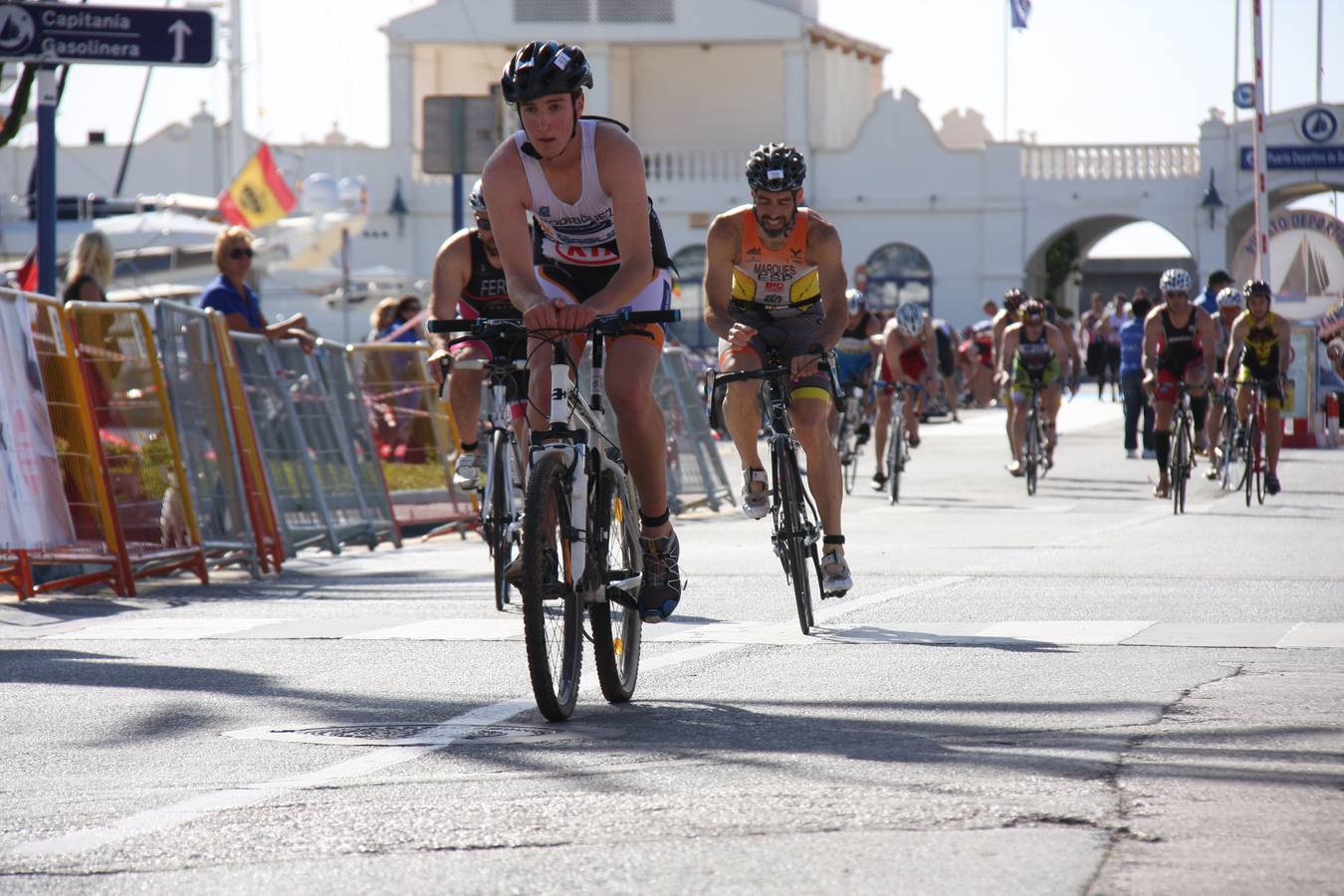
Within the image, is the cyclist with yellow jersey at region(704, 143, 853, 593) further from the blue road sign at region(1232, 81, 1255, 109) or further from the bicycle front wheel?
the blue road sign at region(1232, 81, 1255, 109)

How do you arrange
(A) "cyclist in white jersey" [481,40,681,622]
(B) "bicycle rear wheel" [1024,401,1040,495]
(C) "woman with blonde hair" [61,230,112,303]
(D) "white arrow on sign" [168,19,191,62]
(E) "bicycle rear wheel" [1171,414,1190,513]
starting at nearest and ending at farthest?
(A) "cyclist in white jersey" [481,40,681,622] → (C) "woman with blonde hair" [61,230,112,303] → (D) "white arrow on sign" [168,19,191,62] → (E) "bicycle rear wheel" [1171,414,1190,513] → (B) "bicycle rear wheel" [1024,401,1040,495]

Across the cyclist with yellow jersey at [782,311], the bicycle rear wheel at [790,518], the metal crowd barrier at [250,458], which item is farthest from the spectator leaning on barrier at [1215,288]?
the bicycle rear wheel at [790,518]

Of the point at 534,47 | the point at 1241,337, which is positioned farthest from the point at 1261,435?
the point at 534,47

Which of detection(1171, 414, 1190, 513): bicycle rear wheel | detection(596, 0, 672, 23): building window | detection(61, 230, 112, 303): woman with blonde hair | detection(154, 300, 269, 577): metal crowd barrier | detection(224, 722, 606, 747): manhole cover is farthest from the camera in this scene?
detection(596, 0, 672, 23): building window

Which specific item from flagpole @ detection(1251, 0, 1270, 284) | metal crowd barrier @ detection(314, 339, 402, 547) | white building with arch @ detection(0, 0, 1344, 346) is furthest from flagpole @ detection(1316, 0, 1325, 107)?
metal crowd barrier @ detection(314, 339, 402, 547)

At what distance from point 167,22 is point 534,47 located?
7.30 meters

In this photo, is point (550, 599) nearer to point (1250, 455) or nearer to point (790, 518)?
point (790, 518)

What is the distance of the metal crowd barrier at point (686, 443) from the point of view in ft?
61.9

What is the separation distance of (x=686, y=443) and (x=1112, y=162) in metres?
46.3

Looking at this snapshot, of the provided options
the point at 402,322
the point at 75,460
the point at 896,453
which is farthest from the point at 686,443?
the point at 75,460

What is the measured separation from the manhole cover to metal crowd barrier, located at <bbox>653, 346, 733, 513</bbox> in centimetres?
1231

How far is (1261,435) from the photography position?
19.1 meters

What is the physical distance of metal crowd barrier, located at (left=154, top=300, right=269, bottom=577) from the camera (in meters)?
12.2

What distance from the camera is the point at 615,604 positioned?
6.89 meters
